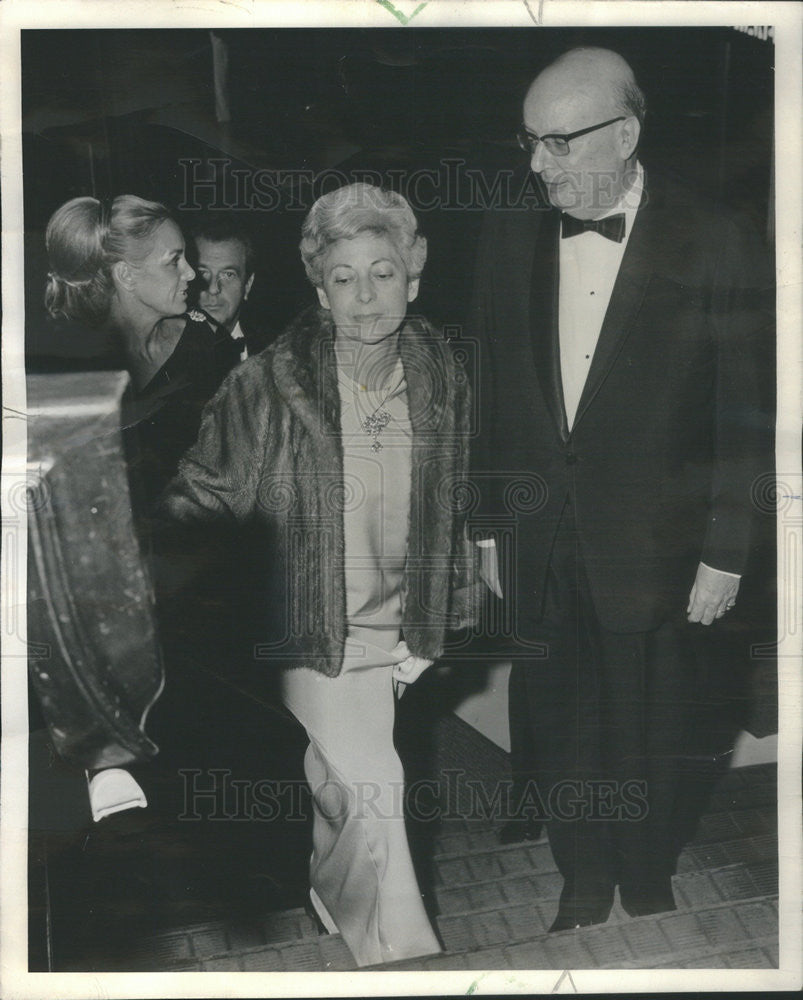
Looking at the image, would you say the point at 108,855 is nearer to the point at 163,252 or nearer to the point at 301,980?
the point at 301,980

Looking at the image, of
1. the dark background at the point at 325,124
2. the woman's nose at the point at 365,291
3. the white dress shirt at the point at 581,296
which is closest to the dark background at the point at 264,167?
the dark background at the point at 325,124

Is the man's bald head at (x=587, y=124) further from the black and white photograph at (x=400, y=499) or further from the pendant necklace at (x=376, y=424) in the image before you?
the pendant necklace at (x=376, y=424)

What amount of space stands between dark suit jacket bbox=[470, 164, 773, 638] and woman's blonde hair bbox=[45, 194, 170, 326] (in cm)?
90

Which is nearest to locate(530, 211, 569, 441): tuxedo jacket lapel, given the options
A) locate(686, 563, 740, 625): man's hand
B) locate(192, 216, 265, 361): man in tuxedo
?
locate(686, 563, 740, 625): man's hand

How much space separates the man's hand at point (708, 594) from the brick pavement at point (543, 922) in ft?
1.44

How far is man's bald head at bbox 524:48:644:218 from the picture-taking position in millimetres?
3355

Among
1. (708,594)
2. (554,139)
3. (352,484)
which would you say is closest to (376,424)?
(352,484)

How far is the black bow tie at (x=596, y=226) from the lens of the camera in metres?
3.36

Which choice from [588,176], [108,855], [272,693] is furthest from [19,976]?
[588,176]

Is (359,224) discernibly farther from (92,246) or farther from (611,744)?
(611,744)

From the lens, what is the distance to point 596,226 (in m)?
3.37

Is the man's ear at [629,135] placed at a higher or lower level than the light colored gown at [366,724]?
higher

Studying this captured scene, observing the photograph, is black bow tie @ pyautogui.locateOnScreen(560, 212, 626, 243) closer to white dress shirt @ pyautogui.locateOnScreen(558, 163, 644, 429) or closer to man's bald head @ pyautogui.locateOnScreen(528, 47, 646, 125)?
white dress shirt @ pyautogui.locateOnScreen(558, 163, 644, 429)

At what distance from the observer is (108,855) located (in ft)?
11.2
